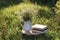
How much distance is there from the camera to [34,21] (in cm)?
787

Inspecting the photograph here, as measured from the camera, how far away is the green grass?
7.04 m

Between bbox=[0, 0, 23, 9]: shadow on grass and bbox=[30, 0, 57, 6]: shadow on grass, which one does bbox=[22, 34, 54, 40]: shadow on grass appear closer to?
bbox=[0, 0, 23, 9]: shadow on grass

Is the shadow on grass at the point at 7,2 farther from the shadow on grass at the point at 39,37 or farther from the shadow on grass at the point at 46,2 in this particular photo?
the shadow on grass at the point at 39,37

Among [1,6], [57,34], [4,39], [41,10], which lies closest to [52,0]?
[41,10]

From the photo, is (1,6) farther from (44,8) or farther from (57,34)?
(57,34)

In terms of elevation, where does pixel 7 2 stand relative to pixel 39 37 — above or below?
above

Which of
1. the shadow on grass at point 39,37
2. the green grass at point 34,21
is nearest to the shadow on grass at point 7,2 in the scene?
the green grass at point 34,21

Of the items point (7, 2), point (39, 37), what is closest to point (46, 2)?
point (7, 2)

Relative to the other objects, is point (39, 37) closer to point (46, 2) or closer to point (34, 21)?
point (34, 21)

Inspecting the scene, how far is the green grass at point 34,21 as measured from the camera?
7043mm

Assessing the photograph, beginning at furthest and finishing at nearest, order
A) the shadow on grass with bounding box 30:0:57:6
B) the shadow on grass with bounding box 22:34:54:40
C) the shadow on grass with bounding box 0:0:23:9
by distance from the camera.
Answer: the shadow on grass with bounding box 30:0:57:6, the shadow on grass with bounding box 0:0:23:9, the shadow on grass with bounding box 22:34:54:40

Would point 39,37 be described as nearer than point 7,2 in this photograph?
Yes

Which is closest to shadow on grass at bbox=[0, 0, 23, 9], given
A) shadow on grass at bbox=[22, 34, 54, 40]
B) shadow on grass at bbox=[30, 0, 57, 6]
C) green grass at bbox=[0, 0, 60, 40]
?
green grass at bbox=[0, 0, 60, 40]

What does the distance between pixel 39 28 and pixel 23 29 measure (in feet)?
1.45
